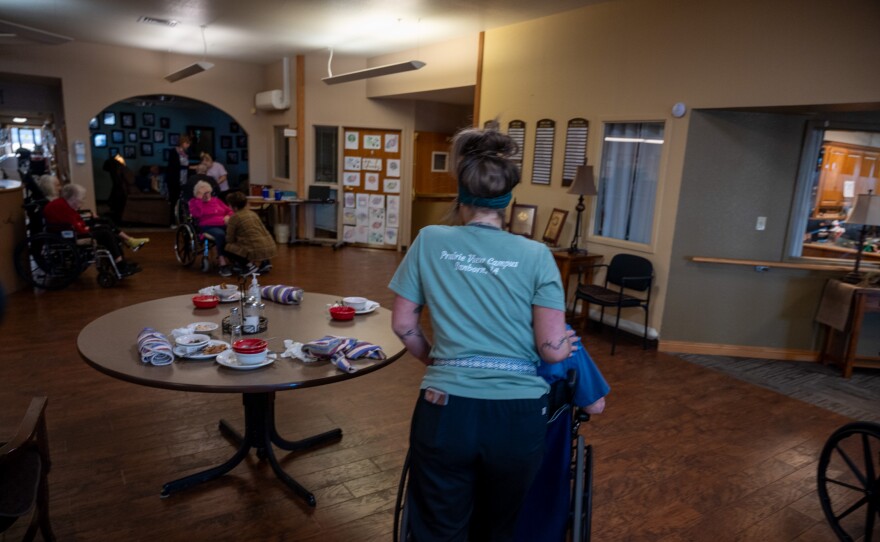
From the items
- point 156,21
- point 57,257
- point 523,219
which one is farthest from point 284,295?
point 156,21

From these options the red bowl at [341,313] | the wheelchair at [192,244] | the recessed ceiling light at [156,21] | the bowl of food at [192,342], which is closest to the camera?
the bowl of food at [192,342]

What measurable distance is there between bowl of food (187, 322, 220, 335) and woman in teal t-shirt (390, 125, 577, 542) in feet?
4.69

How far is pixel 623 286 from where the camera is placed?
201 inches

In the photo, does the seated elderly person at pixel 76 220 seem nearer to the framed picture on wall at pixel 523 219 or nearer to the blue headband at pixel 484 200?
the framed picture on wall at pixel 523 219

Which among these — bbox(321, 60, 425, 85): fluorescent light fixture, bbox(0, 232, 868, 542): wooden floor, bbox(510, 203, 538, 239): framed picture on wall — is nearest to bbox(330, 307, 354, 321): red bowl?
bbox(0, 232, 868, 542): wooden floor

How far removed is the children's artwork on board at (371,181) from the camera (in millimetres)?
9830

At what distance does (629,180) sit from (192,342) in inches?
177

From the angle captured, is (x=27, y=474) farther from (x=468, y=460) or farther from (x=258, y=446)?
(x=468, y=460)

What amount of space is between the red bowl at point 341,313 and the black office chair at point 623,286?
290 cm

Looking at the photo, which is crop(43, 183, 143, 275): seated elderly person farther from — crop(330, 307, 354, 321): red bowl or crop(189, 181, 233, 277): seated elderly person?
crop(330, 307, 354, 321): red bowl

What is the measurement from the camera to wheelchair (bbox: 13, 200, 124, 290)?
20.2 feet

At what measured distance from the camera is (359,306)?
305 cm

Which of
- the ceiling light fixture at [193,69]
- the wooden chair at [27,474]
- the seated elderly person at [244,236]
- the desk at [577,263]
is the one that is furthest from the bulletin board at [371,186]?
the wooden chair at [27,474]

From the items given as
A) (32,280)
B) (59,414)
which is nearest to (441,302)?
(59,414)
